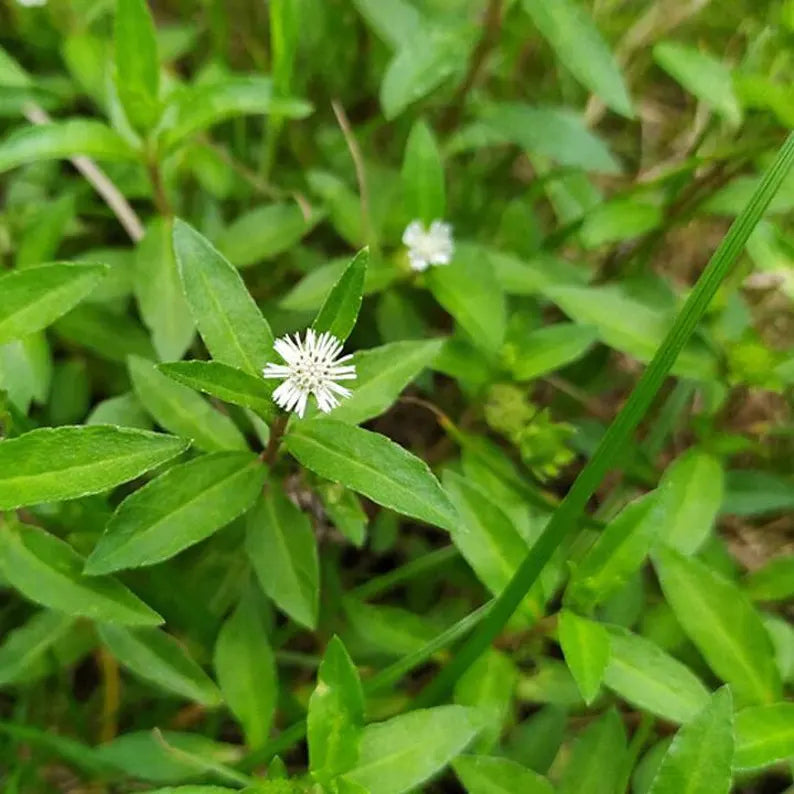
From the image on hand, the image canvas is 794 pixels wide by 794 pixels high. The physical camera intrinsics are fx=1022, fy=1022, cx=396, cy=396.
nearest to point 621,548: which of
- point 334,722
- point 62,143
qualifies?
point 334,722

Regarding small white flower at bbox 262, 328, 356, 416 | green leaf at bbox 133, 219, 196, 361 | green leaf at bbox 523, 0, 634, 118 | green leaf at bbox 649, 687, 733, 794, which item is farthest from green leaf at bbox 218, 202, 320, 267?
green leaf at bbox 649, 687, 733, 794

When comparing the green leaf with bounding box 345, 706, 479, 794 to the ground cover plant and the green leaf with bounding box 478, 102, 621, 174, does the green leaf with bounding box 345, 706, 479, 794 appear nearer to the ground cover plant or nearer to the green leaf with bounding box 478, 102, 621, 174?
the ground cover plant

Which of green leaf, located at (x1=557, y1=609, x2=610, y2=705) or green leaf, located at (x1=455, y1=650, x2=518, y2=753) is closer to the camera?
green leaf, located at (x1=557, y1=609, x2=610, y2=705)

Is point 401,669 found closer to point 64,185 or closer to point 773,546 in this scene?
point 773,546

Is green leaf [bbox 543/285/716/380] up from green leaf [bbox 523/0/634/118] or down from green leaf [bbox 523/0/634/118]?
down

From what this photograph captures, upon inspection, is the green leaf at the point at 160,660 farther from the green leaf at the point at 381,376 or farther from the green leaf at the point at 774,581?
the green leaf at the point at 774,581

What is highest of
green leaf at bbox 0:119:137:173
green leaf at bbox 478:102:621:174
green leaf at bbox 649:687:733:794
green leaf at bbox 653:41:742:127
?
green leaf at bbox 478:102:621:174

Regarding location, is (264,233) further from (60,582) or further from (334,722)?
(334,722)

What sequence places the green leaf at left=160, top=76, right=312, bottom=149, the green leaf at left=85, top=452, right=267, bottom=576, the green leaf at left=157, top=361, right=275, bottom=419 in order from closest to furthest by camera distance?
the green leaf at left=157, top=361, right=275, bottom=419
the green leaf at left=85, top=452, right=267, bottom=576
the green leaf at left=160, top=76, right=312, bottom=149
